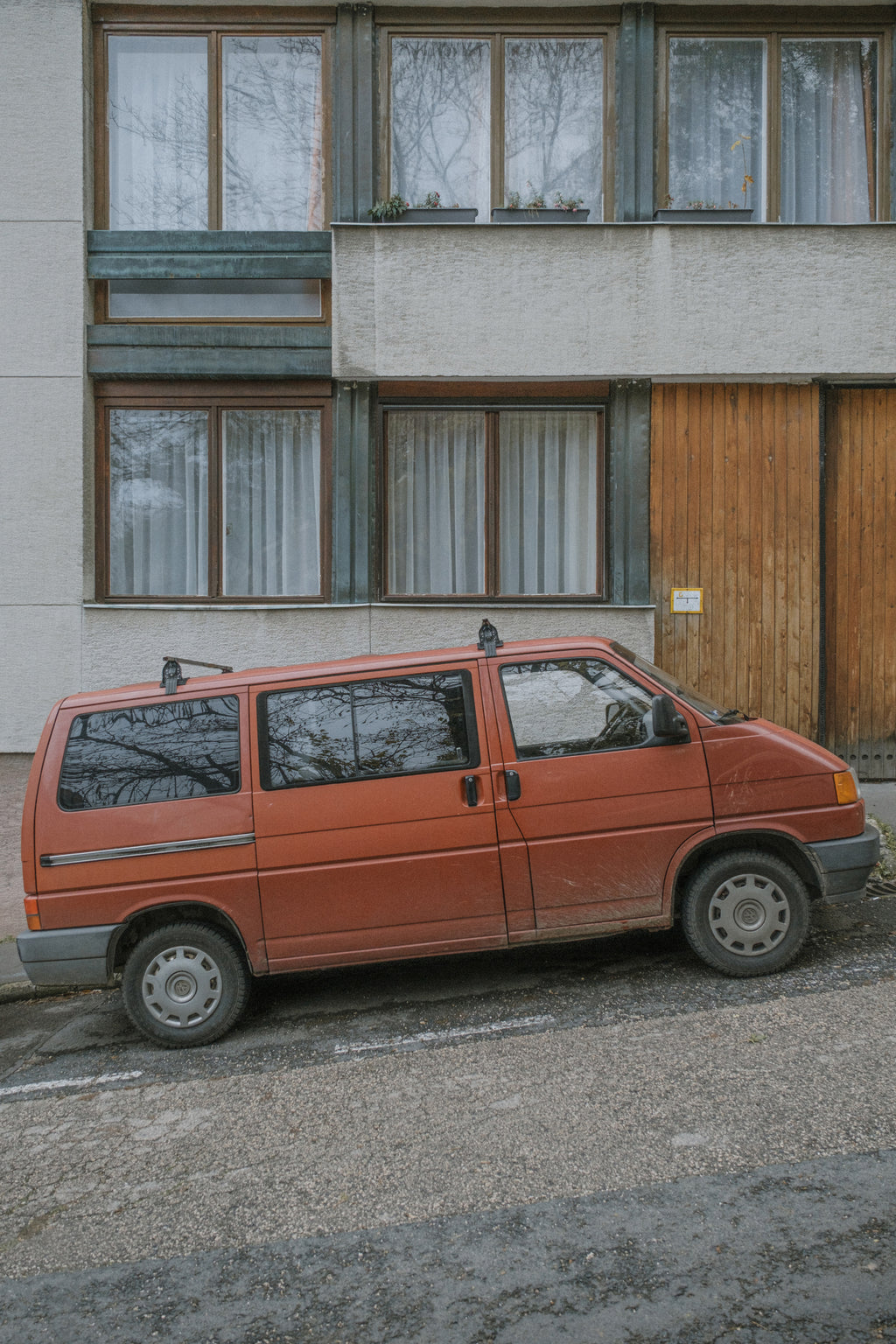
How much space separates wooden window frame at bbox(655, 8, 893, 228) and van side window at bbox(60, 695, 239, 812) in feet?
24.5

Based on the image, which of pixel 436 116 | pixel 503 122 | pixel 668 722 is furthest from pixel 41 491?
pixel 668 722

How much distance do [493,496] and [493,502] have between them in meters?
0.06

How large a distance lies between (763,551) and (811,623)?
0.84 metres

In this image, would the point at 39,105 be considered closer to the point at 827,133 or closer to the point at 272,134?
the point at 272,134

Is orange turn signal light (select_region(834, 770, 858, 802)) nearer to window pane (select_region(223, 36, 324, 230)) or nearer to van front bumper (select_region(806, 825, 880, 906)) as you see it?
van front bumper (select_region(806, 825, 880, 906))

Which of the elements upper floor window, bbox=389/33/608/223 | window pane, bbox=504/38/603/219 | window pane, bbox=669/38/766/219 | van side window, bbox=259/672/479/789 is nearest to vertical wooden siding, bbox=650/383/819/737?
window pane, bbox=669/38/766/219

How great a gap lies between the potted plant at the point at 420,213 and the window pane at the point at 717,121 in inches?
84.6

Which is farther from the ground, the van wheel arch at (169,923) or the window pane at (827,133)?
the window pane at (827,133)

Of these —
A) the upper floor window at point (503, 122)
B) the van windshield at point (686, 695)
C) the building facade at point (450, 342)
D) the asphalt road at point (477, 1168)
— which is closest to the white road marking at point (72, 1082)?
the asphalt road at point (477, 1168)

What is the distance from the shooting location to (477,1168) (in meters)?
3.54

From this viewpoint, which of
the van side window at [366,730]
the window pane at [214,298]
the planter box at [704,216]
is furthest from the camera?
the window pane at [214,298]

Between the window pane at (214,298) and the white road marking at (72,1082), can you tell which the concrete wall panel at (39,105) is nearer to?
the window pane at (214,298)

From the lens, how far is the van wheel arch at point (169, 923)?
5070mm

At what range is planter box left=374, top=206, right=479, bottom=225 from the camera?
939cm
